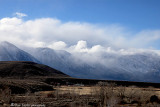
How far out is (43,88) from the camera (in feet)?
196

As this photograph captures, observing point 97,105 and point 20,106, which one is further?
point 97,105

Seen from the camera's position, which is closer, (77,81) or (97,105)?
(97,105)

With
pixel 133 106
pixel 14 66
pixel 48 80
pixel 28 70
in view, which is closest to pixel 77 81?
pixel 48 80

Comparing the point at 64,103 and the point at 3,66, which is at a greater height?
the point at 3,66

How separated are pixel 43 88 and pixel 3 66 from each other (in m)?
66.9

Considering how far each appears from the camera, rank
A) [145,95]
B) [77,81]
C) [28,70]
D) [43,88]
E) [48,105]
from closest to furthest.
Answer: [48,105]
[145,95]
[43,88]
[77,81]
[28,70]

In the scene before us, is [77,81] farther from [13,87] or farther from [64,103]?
[64,103]

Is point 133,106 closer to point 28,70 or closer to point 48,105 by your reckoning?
point 48,105

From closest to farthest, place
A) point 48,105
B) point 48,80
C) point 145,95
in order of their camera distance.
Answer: point 48,105
point 145,95
point 48,80

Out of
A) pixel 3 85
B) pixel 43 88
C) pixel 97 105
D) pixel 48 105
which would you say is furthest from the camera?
pixel 43 88

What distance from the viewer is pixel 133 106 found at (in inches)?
1238

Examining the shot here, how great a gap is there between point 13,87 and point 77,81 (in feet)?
172

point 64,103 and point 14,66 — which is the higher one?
point 14,66

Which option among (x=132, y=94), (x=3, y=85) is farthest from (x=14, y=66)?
(x=132, y=94)
